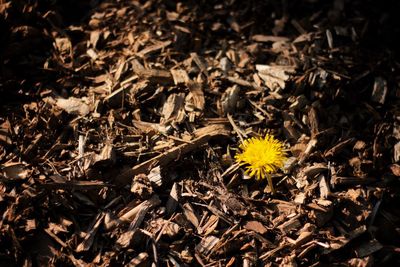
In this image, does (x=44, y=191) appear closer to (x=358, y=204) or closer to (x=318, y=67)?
(x=358, y=204)

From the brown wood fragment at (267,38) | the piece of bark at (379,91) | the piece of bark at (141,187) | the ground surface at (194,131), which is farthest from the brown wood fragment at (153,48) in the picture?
the piece of bark at (379,91)

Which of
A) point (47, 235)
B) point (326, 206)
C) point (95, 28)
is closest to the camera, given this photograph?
point (47, 235)

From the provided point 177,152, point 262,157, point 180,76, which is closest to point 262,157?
point 262,157

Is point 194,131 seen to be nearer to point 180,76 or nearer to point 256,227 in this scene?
point 180,76

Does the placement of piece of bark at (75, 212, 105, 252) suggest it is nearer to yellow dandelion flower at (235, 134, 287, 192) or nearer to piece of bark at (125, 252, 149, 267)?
piece of bark at (125, 252, 149, 267)

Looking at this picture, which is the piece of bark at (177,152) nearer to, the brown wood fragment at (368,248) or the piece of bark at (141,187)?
the piece of bark at (141,187)

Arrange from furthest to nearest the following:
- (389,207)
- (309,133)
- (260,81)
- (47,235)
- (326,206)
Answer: (260,81) < (309,133) < (389,207) < (326,206) < (47,235)

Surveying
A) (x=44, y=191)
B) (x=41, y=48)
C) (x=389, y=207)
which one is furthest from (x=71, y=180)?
(x=389, y=207)

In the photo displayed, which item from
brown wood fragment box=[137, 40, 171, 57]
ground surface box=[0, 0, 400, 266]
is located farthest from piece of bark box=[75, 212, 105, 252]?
brown wood fragment box=[137, 40, 171, 57]
